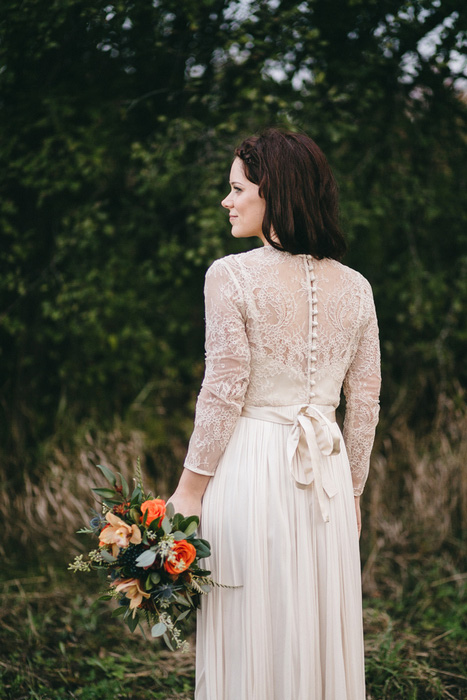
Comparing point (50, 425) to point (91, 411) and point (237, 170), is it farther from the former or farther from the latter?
point (237, 170)

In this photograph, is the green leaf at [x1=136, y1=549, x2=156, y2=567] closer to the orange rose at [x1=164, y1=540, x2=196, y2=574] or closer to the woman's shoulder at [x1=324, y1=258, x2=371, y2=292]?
the orange rose at [x1=164, y1=540, x2=196, y2=574]

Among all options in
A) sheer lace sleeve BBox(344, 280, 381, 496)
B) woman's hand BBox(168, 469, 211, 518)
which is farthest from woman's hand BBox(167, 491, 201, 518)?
sheer lace sleeve BBox(344, 280, 381, 496)

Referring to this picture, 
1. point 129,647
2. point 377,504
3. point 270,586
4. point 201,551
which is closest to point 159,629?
point 201,551

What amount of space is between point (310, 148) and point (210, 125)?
7.75 feet

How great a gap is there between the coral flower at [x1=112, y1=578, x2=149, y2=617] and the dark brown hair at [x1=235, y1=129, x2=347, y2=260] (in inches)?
40.4

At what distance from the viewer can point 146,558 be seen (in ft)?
5.44

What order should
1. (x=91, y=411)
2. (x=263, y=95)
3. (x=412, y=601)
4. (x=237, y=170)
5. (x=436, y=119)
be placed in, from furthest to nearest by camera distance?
(x=91, y=411) < (x=436, y=119) < (x=263, y=95) < (x=412, y=601) < (x=237, y=170)

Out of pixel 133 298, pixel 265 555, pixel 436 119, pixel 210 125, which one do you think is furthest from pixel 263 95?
pixel 265 555

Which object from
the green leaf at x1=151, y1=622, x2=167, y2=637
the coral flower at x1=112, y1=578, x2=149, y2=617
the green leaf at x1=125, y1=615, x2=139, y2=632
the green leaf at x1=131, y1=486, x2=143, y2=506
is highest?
the green leaf at x1=131, y1=486, x2=143, y2=506

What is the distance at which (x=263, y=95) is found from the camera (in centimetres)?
378

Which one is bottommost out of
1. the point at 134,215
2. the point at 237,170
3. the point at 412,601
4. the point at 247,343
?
the point at 412,601

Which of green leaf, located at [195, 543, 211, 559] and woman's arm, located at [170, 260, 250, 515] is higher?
woman's arm, located at [170, 260, 250, 515]

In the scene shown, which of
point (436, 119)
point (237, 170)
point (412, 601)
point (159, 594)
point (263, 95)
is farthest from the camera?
point (436, 119)

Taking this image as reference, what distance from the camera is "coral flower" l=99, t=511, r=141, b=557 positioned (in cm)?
170
